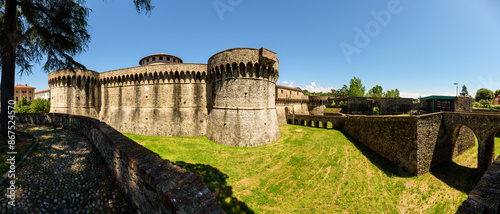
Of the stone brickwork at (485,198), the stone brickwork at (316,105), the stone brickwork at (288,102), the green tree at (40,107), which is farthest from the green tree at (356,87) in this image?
the green tree at (40,107)

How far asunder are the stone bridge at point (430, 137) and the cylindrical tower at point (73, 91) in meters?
39.4

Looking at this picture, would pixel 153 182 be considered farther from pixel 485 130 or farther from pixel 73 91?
pixel 73 91

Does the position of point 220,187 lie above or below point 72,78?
below

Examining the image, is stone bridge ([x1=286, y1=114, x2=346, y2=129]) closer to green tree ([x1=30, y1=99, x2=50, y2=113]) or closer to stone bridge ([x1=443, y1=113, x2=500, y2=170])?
stone bridge ([x1=443, y1=113, x2=500, y2=170])

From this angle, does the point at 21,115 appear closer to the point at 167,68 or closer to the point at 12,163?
the point at 167,68

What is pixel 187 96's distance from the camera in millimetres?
21438

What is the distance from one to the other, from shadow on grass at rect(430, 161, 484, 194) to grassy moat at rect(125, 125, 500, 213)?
0.15 feet

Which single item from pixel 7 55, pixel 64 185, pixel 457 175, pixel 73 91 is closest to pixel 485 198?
pixel 457 175

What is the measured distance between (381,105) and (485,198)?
35765mm

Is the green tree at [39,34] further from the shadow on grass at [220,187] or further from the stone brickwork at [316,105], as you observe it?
the stone brickwork at [316,105]

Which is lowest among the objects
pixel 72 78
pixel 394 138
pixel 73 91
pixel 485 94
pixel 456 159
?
pixel 456 159

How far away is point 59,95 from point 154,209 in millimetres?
33039

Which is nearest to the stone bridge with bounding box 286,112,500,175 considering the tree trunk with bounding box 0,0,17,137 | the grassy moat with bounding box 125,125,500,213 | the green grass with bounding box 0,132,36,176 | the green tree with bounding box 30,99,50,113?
the grassy moat with bounding box 125,125,500,213

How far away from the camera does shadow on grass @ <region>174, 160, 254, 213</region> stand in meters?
8.33
